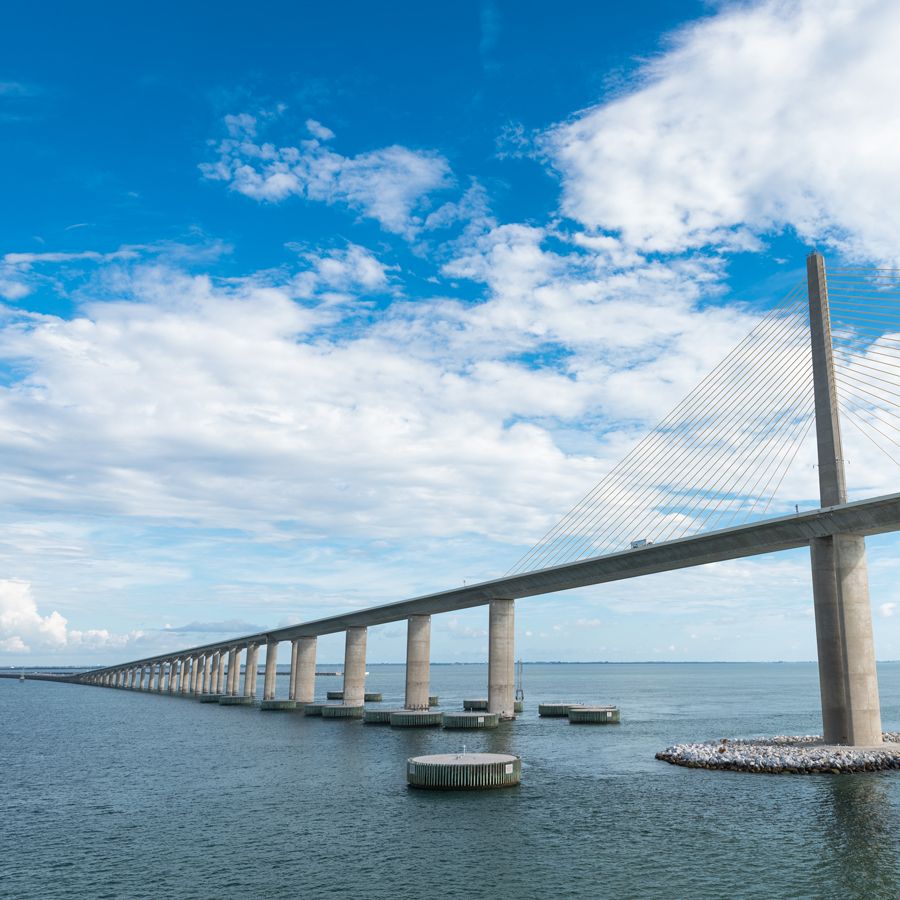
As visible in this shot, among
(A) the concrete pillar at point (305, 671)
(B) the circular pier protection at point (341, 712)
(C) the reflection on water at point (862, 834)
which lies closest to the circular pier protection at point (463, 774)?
(C) the reflection on water at point (862, 834)

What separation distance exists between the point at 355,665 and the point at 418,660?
17236 mm

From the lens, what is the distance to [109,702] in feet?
516

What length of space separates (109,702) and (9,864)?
5395 inches

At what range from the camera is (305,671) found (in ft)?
445

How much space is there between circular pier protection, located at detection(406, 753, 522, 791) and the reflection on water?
17.5 meters

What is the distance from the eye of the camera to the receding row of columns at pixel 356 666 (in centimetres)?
9612

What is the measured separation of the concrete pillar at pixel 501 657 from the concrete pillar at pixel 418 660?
1034 centimetres

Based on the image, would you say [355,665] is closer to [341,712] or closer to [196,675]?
Result: [341,712]

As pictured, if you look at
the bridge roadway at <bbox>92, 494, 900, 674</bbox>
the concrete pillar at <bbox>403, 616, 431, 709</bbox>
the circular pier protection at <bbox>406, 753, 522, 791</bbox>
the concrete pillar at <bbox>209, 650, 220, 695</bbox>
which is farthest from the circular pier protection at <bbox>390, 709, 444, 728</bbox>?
the concrete pillar at <bbox>209, 650, 220, 695</bbox>

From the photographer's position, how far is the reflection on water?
28719mm

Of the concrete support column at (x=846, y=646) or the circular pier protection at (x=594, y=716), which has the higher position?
the concrete support column at (x=846, y=646)

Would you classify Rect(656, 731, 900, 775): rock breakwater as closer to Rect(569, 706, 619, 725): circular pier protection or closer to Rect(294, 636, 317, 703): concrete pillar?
Rect(569, 706, 619, 725): circular pier protection

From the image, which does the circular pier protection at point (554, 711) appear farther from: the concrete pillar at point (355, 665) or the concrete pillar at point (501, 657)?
the concrete pillar at point (355, 665)

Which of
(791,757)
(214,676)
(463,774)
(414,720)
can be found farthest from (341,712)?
(214,676)
